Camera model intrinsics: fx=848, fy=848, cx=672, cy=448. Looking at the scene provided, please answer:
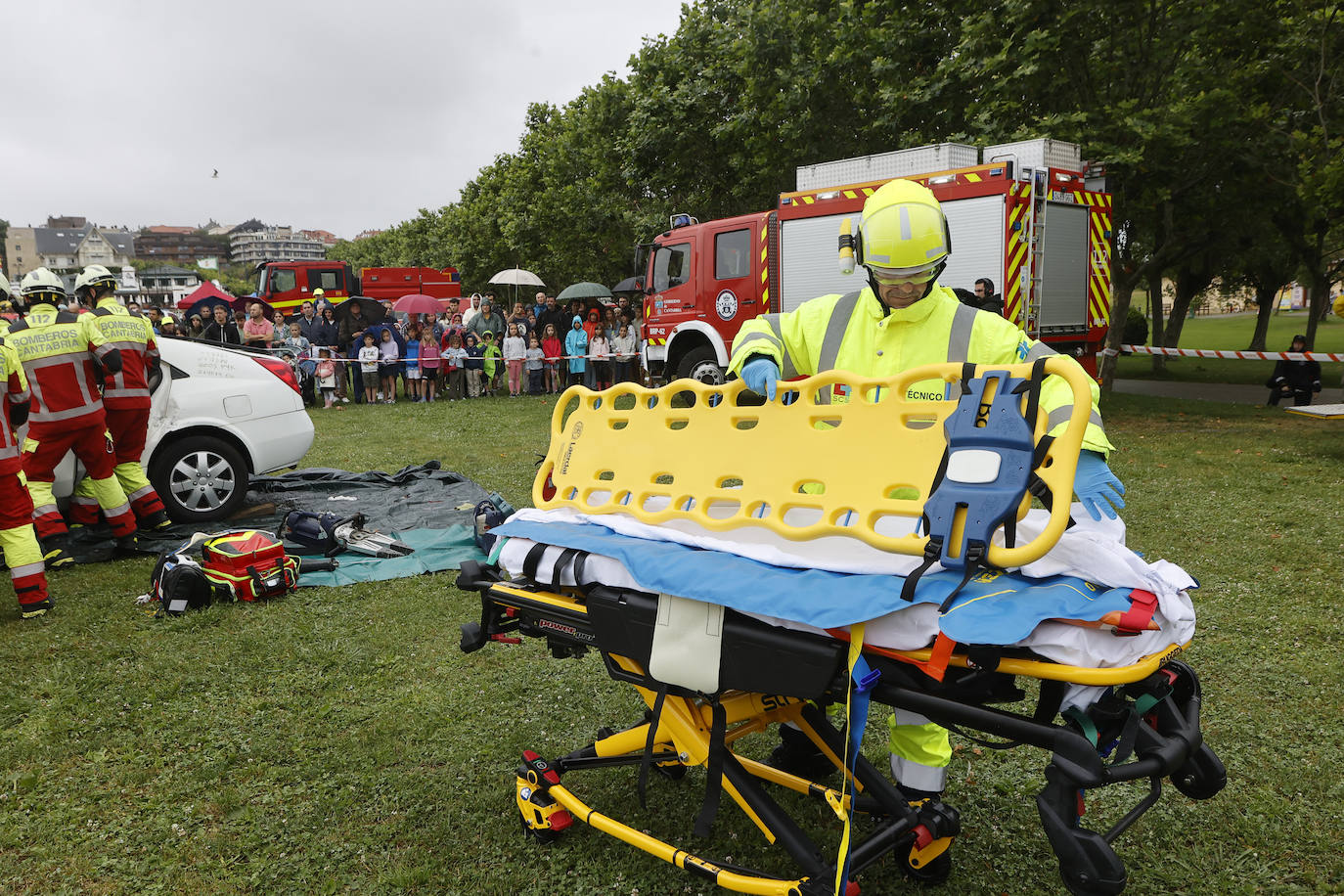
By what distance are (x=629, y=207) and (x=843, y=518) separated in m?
21.8

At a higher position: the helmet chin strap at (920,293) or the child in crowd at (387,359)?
the helmet chin strap at (920,293)

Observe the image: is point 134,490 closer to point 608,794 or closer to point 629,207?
point 608,794

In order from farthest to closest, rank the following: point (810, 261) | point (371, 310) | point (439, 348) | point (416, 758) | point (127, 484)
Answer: point (371, 310) → point (439, 348) → point (810, 261) → point (127, 484) → point (416, 758)

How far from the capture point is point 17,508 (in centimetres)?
538

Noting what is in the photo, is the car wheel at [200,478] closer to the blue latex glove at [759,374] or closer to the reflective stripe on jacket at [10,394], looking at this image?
the reflective stripe on jacket at [10,394]

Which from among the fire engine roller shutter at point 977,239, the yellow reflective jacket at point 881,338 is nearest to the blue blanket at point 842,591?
the yellow reflective jacket at point 881,338

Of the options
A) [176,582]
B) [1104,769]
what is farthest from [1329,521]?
[176,582]

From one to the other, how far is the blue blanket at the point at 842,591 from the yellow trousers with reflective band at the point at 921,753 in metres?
0.89

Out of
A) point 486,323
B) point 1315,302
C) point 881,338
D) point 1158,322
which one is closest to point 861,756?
point 881,338

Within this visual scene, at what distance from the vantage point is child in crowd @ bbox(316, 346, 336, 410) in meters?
16.5

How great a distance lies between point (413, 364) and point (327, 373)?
1.62m

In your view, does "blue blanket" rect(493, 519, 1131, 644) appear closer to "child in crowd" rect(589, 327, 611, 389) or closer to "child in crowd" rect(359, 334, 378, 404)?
Result: "child in crowd" rect(359, 334, 378, 404)

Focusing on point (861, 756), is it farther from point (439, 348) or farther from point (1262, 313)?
point (1262, 313)

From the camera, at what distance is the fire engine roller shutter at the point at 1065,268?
1088cm
